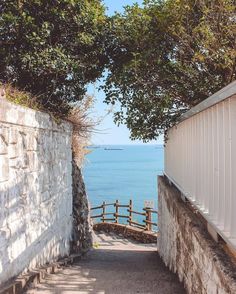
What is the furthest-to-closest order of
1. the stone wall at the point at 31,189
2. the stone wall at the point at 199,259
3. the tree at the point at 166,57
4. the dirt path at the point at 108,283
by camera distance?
1. the tree at the point at 166,57
2. the dirt path at the point at 108,283
3. the stone wall at the point at 31,189
4. the stone wall at the point at 199,259

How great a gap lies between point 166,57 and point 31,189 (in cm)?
363

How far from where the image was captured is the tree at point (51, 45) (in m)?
6.44

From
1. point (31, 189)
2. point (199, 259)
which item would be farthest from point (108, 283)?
point (199, 259)

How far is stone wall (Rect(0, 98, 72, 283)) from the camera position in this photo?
381 cm

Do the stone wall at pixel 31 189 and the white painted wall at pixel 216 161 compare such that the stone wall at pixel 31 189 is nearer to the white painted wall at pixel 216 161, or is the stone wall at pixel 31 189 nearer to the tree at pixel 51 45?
the tree at pixel 51 45

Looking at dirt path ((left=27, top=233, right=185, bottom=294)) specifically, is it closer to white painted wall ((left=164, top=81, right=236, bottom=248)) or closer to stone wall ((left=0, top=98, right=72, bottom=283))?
stone wall ((left=0, top=98, right=72, bottom=283))

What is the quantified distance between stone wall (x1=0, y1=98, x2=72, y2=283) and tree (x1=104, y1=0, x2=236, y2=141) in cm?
146

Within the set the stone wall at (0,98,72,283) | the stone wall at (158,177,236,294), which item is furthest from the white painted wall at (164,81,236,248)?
the stone wall at (0,98,72,283)

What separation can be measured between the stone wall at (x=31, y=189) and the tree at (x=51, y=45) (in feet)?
2.73

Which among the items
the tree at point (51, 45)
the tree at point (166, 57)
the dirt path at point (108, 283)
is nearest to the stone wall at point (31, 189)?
the dirt path at point (108, 283)

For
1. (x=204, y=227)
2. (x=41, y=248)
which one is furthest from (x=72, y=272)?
(x=204, y=227)

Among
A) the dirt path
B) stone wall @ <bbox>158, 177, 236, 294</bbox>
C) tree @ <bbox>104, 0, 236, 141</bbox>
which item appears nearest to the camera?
stone wall @ <bbox>158, 177, 236, 294</bbox>

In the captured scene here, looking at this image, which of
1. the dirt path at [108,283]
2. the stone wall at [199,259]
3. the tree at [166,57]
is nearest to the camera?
the stone wall at [199,259]

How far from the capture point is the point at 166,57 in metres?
6.97
